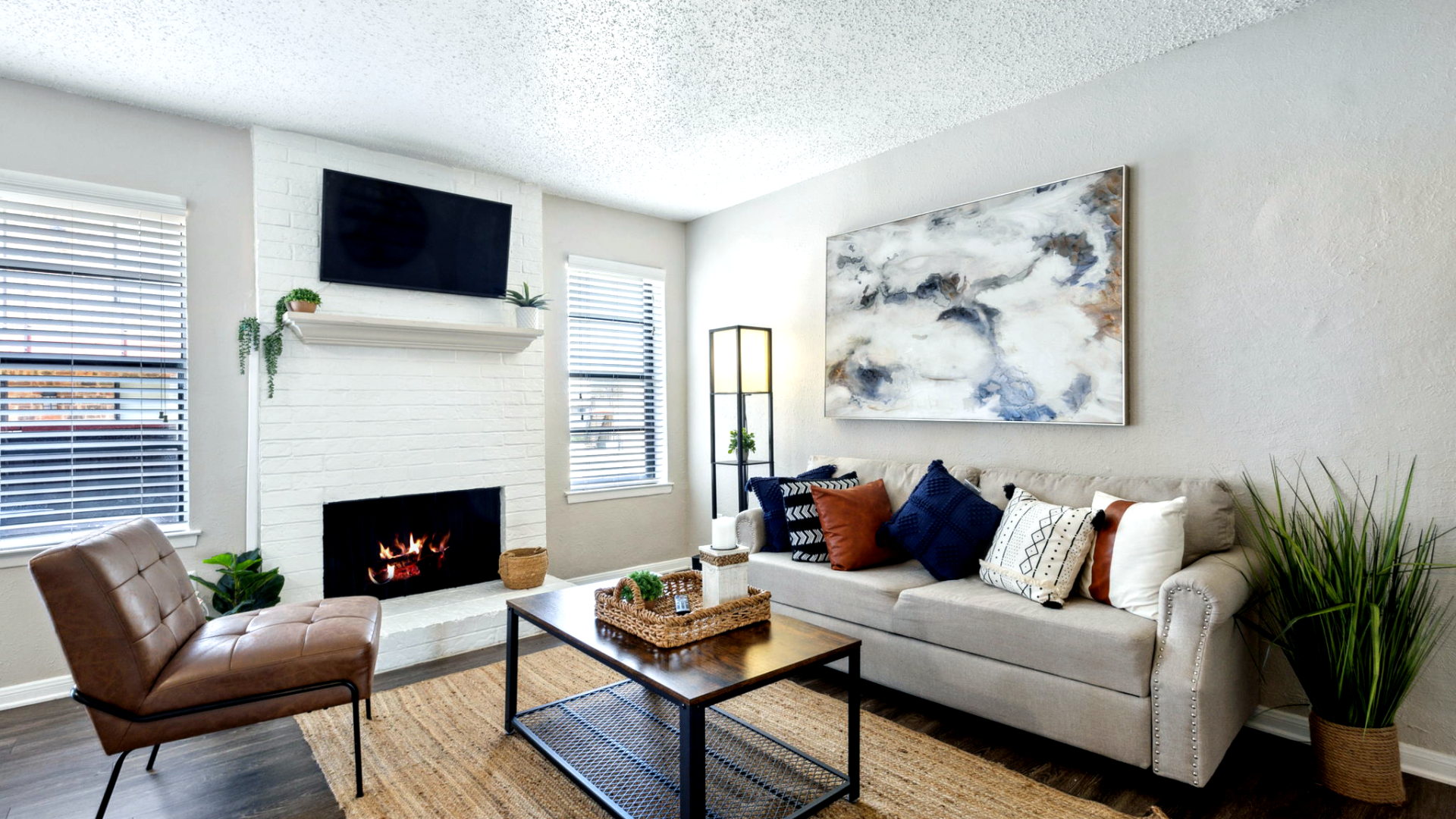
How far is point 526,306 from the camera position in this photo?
13.8ft

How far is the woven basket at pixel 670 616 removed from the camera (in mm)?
2133

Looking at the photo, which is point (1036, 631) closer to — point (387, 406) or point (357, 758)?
point (357, 758)

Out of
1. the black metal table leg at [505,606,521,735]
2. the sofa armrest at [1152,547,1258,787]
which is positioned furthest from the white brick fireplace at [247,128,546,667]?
the sofa armrest at [1152,547,1258,787]

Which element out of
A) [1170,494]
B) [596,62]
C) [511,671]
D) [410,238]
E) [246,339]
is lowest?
[511,671]

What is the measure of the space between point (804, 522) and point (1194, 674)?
64.1 inches

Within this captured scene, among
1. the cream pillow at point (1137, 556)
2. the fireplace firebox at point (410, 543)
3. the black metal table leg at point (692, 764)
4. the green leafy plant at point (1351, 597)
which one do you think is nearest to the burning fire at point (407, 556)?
the fireplace firebox at point (410, 543)

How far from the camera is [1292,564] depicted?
7.48 feet

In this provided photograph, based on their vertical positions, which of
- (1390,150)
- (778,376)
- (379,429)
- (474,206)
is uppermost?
(474,206)

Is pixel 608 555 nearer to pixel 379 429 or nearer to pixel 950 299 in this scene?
pixel 379 429

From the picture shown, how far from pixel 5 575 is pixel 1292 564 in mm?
4727

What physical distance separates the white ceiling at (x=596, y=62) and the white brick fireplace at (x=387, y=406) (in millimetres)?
365

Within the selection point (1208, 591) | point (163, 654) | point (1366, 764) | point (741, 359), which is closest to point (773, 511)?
point (741, 359)

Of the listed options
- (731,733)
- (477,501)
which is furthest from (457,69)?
(731,733)

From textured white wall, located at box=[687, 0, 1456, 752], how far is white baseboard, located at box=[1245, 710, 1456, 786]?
39 mm
